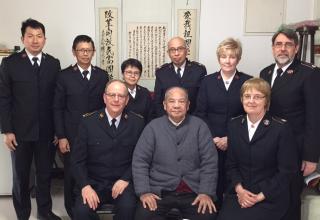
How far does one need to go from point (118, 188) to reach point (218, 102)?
34.4 inches

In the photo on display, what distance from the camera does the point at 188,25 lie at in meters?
3.50

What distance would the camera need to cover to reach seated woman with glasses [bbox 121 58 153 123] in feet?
8.83

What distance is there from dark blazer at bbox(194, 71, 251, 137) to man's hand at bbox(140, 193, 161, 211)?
612mm

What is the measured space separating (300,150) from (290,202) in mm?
329

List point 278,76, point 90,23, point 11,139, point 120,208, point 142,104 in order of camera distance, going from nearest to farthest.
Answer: point 120,208
point 278,76
point 11,139
point 142,104
point 90,23

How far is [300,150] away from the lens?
7.18ft

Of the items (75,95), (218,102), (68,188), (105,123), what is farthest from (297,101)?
(68,188)

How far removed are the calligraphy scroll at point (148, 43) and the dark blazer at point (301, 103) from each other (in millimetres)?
1579

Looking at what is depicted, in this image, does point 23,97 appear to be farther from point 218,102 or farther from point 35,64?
point 218,102

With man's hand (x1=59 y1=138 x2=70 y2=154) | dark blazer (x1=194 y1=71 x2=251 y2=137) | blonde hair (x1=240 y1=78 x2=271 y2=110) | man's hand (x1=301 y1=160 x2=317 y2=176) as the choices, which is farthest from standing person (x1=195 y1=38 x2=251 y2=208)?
man's hand (x1=59 y1=138 x2=70 y2=154)

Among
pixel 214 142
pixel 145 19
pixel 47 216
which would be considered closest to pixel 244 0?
pixel 145 19

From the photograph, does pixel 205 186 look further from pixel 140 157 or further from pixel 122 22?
pixel 122 22

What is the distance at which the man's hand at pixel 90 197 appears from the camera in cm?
214

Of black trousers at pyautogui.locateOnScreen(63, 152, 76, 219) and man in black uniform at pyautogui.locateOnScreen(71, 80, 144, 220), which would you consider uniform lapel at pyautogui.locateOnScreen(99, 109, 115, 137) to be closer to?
man in black uniform at pyautogui.locateOnScreen(71, 80, 144, 220)
